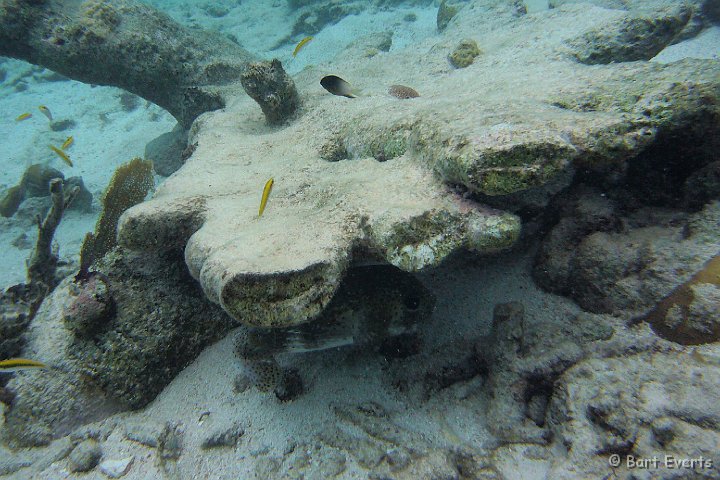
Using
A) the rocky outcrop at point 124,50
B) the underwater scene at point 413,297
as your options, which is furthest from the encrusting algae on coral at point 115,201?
the rocky outcrop at point 124,50

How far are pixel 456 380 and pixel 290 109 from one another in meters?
3.90

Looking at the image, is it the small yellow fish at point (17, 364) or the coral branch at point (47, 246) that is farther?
the coral branch at point (47, 246)

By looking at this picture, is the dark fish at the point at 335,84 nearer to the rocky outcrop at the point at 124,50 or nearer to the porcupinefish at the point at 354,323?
the porcupinefish at the point at 354,323

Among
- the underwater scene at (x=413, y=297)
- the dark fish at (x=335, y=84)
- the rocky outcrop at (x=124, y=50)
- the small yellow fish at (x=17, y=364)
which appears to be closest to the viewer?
the underwater scene at (x=413, y=297)

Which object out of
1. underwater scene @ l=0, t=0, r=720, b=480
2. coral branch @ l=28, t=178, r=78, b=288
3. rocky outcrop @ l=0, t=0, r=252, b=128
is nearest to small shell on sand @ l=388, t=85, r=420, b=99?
underwater scene @ l=0, t=0, r=720, b=480

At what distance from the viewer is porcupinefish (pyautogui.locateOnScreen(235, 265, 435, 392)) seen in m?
2.89

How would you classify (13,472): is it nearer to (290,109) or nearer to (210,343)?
(210,343)

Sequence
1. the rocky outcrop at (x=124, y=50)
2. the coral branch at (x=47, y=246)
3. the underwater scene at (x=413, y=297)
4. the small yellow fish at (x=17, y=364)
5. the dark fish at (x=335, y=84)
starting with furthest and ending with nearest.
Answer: the rocky outcrop at (x=124, y=50) → the dark fish at (x=335, y=84) → the coral branch at (x=47, y=246) → the small yellow fish at (x=17, y=364) → the underwater scene at (x=413, y=297)

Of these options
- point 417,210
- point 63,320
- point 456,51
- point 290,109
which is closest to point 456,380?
point 417,210

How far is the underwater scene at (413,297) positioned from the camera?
210 cm

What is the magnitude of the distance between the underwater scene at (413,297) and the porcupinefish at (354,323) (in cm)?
2

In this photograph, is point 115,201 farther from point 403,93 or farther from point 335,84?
point 403,93

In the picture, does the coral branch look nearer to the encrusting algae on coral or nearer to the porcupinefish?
the encrusting algae on coral

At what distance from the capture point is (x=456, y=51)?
552 centimetres
